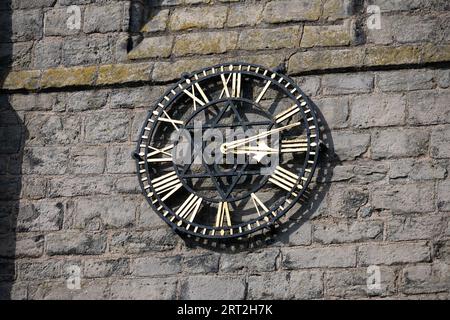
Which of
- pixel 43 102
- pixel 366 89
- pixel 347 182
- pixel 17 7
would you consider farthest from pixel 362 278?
pixel 17 7

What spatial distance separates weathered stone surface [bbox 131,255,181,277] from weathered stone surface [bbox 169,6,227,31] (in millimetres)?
1717

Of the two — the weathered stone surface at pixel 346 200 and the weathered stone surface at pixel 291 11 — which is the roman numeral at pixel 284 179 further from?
the weathered stone surface at pixel 291 11

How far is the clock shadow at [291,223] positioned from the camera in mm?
7930

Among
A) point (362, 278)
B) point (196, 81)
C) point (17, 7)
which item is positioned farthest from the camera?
point (17, 7)

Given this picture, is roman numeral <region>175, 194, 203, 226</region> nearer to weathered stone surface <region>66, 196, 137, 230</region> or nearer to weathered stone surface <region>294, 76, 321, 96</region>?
weathered stone surface <region>66, 196, 137, 230</region>

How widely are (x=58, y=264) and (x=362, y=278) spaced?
209 centimetres

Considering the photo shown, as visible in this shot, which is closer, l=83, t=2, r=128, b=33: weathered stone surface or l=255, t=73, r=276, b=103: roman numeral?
l=255, t=73, r=276, b=103: roman numeral

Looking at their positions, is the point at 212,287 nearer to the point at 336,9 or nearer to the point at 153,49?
the point at 153,49

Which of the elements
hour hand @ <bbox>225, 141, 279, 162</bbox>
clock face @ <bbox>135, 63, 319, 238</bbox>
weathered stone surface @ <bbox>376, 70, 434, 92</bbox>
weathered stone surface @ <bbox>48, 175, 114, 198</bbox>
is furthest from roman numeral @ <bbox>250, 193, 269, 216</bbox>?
weathered stone surface @ <bbox>376, 70, 434, 92</bbox>

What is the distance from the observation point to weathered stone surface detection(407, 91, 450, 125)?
7961 mm

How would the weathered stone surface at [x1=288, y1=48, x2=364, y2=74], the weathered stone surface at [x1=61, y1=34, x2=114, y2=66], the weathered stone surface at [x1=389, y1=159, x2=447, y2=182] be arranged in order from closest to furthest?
the weathered stone surface at [x1=389, y1=159, x2=447, y2=182], the weathered stone surface at [x1=288, y1=48, x2=364, y2=74], the weathered stone surface at [x1=61, y1=34, x2=114, y2=66]

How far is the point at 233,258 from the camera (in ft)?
26.1

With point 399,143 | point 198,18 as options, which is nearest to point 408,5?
point 399,143
